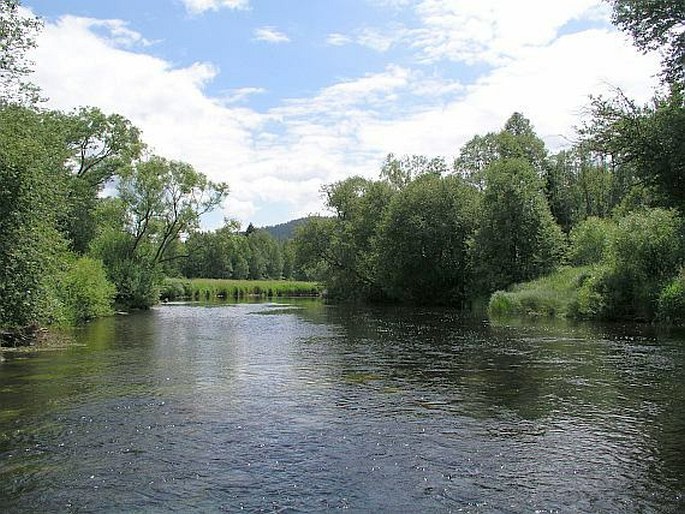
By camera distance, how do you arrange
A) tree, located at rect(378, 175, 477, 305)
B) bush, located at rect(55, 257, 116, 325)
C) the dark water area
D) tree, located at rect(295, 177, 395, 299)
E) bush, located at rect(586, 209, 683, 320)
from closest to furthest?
the dark water area → bush, located at rect(586, 209, 683, 320) → bush, located at rect(55, 257, 116, 325) → tree, located at rect(378, 175, 477, 305) → tree, located at rect(295, 177, 395, 299)

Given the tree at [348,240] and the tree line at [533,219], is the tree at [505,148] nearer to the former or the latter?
the tree line at [533,219]

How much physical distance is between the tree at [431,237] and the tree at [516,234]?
5.69 meters

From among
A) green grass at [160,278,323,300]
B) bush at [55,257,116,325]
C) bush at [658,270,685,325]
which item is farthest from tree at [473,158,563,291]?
green grass at [160,278,323,300]

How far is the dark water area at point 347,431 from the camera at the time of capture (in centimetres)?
822

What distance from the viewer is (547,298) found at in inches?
1563

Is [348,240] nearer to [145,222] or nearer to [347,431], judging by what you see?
[145,222]

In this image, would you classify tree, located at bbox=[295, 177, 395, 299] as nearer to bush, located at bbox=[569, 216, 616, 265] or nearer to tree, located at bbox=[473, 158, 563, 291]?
tree, located at bbox=[473, 158, 563, 291]

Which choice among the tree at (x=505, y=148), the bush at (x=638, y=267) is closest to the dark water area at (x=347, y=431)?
the bush at (x=638, y=267)

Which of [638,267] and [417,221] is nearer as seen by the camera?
[638,267]

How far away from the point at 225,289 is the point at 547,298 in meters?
61.6

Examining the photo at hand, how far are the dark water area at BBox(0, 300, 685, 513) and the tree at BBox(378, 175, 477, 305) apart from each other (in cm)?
3702

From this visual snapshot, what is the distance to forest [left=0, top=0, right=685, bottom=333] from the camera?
77.0 feet

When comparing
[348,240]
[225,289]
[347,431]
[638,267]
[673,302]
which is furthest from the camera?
[225,289]

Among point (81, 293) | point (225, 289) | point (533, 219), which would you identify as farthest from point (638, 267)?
point (225, 289)
